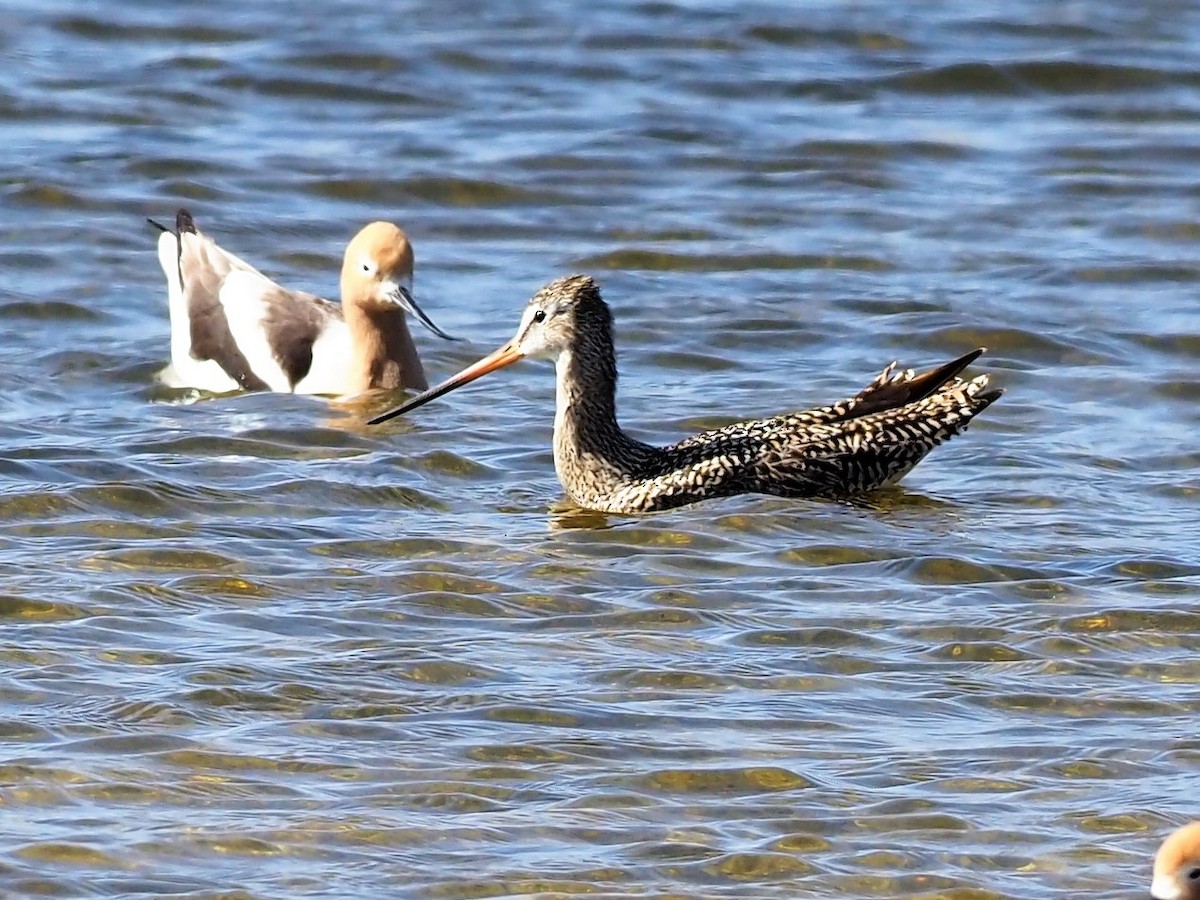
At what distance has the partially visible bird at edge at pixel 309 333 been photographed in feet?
37.6

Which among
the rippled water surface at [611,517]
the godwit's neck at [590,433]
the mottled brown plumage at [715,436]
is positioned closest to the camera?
the rippled water surface at [611,517]

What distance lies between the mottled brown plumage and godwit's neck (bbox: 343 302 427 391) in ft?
4.84

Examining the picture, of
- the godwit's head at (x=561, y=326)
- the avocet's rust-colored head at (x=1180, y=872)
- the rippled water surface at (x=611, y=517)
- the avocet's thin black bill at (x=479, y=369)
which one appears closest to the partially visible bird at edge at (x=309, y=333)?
the rippled water surface at (x=611, y=517)

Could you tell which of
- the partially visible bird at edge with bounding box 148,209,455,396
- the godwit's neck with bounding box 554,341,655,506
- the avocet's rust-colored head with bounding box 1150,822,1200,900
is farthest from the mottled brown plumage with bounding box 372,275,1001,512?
the avocet's rust-colored head with bounding box 1150,822,1200,900

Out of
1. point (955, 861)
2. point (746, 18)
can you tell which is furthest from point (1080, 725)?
point (746, 18)

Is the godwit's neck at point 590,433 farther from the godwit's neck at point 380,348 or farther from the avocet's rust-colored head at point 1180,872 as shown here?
the avocet's rust-colored head at point 1180,872

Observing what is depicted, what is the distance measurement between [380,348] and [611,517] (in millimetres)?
2416

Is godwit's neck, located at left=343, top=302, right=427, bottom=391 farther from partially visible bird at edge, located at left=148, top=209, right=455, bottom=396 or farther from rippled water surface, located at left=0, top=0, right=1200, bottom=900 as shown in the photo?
rippled water surface, located at left=0, top=0, right=1200, bottom=900

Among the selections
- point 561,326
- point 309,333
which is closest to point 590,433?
point 561,326

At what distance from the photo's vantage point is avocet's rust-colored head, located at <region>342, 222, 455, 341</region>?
1146 centimetres

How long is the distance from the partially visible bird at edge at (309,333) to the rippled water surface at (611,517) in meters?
0.22

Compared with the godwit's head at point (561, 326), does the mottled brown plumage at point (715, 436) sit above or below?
below

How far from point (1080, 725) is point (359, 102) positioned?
402 inches

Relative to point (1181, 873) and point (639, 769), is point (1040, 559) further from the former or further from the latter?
point (1181, 873)
